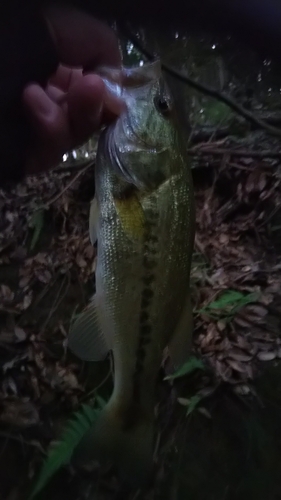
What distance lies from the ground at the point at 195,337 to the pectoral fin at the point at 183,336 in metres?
0.73

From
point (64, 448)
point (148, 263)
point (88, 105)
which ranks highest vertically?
point (88, 105)

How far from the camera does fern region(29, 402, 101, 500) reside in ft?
5.22

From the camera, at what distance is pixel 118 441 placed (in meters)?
1.10

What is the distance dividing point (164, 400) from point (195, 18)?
1.24m

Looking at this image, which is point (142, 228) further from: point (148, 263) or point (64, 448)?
point (64, 448)

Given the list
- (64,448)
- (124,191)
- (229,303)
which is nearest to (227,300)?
(229,303)

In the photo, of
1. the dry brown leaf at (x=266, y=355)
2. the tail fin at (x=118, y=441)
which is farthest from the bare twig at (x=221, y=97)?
the tail fin at (x=118, y=441)

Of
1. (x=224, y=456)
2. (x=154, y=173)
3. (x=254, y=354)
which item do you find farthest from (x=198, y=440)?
(x=154, y=173)

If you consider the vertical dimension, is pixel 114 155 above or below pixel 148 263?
above

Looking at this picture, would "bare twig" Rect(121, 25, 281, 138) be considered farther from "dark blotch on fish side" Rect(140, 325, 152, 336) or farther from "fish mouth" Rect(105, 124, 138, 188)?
"dark blotch on fish side" Rect(140, 325, 152, 336)

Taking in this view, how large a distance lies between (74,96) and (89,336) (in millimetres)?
408

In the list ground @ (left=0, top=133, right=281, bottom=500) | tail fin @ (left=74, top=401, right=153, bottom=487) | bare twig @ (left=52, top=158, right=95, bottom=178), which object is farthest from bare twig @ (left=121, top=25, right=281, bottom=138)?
tail fin @ (left=74, top=401, right=153, bottom=487)

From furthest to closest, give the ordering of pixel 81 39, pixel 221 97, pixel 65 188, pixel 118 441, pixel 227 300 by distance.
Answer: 1. pixel 65 188
2. pixel 221 97
3. pixel 227 300
4. pixel 118 441
5. pixel 81 39

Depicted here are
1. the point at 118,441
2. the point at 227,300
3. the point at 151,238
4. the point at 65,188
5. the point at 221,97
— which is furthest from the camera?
the point at 65,188
